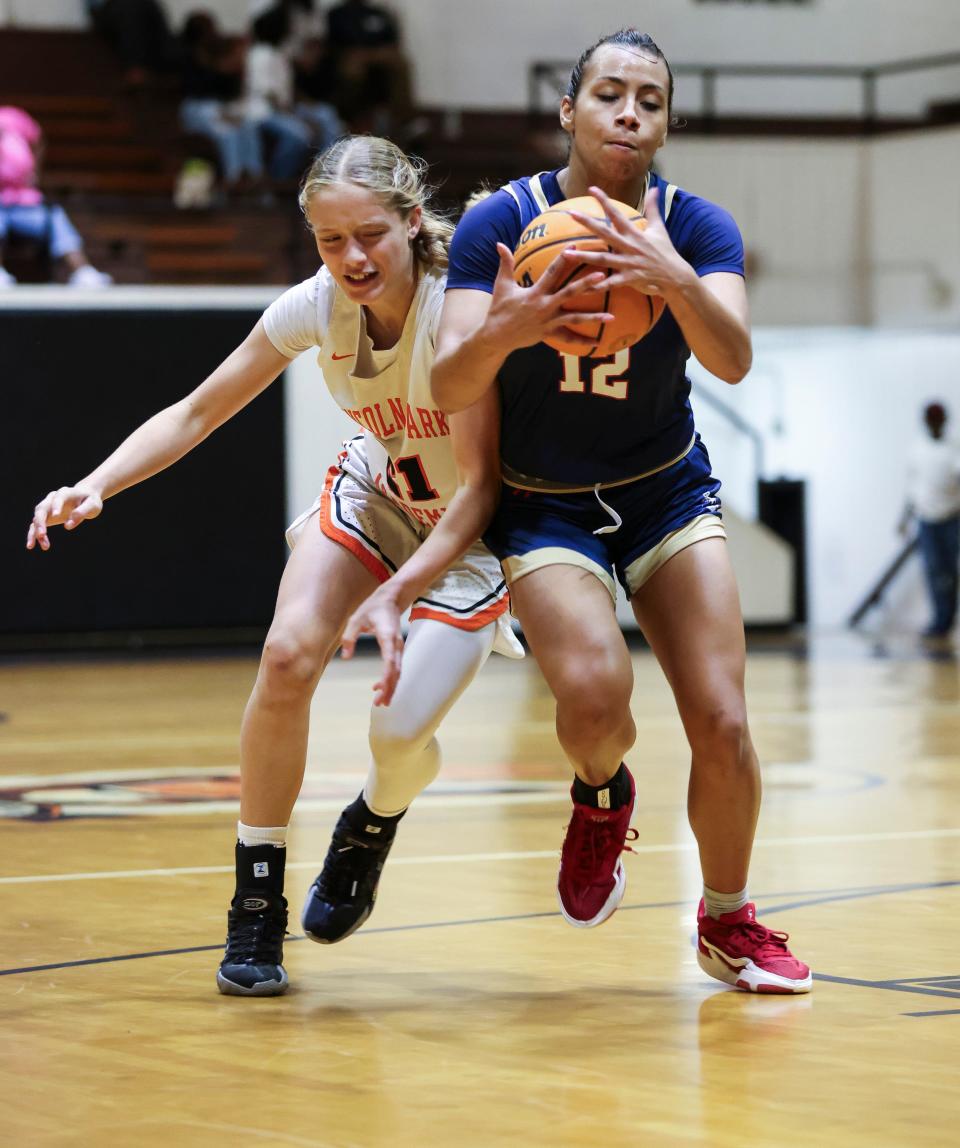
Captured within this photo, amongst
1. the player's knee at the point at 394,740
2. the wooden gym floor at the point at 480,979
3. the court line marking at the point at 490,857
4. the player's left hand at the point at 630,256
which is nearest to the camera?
the wooden gym floor at the point at 480,979

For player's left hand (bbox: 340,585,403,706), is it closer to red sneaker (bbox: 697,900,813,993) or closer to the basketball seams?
the basketball seams

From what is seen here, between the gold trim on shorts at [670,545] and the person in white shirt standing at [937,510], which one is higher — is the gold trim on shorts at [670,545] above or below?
above

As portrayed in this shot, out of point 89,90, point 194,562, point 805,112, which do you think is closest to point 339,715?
point 194,562

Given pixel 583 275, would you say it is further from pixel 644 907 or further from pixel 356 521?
pixel 644 907

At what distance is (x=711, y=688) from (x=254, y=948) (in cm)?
101

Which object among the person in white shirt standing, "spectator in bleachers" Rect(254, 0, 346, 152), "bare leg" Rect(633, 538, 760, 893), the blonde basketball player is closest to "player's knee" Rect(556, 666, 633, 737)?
"bare leg" Rect(633, 538, 760, 893)

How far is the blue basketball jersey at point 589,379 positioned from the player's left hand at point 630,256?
13.8 inches

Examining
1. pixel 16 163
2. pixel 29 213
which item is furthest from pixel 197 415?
pixel 29 213

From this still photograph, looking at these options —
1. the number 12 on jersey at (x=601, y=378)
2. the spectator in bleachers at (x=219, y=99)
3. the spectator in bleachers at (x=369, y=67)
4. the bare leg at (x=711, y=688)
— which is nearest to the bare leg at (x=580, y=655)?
the bare leg at (x=711, y=688)

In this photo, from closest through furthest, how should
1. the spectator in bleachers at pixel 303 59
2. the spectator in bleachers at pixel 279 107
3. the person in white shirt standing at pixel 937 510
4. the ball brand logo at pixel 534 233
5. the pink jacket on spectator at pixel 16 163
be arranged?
the ball brand logo at pixel 534 233 < the pink jacket on spectator at pixel 16 163 < the spectator in bleachers at pixel 279 107 < the person in white shirt standing at pixel 937 510 < the spectator in bleachers at pixel 303 59

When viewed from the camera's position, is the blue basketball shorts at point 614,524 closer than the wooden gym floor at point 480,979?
No

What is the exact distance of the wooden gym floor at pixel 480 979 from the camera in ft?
9.26

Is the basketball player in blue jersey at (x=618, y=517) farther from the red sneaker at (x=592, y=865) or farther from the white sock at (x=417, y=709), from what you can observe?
the white sock at (x=417, y=709)

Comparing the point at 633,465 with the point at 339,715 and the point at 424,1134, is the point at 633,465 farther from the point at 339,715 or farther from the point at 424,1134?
the point at 339,715
